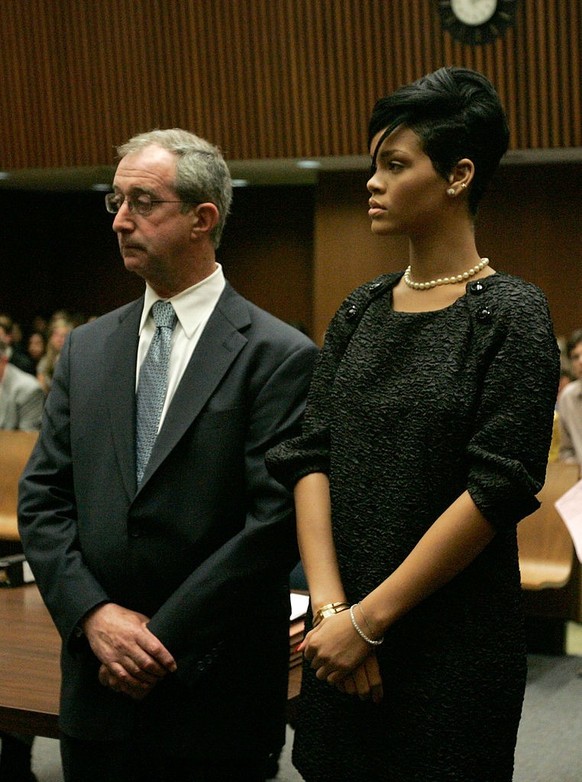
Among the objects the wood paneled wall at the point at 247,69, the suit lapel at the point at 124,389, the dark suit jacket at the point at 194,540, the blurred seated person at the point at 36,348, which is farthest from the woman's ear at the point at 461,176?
the blurred seated person at the point at 36,348

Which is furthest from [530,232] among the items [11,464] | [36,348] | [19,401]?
[11,464]

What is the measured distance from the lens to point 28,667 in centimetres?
252

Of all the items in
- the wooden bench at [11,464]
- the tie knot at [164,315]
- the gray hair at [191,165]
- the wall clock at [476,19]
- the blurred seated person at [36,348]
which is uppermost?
the wall clock at [476,19]

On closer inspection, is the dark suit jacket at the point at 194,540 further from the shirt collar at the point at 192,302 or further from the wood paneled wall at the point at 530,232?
the wood paneled wall at the point at 530,232

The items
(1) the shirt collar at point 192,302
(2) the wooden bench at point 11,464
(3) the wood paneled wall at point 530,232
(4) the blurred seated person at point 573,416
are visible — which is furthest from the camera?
(3) the wood paneled wall at point 530,232

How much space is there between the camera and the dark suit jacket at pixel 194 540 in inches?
82.7

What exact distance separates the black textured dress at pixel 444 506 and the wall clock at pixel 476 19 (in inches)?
325

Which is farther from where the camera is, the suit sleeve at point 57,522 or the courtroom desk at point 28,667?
the courtroom desk at point 28,667

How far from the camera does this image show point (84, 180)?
43.3 ft

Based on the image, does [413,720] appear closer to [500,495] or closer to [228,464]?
[500,495]

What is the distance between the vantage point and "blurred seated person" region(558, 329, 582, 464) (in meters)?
6.46

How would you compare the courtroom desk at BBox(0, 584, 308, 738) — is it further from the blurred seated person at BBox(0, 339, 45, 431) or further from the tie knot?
the blurred seated person at BBox(0, 339, 45, 431)

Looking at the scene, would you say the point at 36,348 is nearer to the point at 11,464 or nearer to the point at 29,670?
the point at 11,464

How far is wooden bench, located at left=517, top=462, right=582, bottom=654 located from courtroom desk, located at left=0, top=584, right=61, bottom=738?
2706 millimetres
